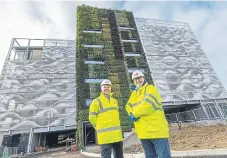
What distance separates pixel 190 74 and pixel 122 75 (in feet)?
33.6

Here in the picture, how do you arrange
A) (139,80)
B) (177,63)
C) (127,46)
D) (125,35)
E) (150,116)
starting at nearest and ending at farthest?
(150,116) < (139,80) < (127,46) < (125,35) < (177,63)

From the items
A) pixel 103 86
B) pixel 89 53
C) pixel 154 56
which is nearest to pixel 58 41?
pixel 89 53

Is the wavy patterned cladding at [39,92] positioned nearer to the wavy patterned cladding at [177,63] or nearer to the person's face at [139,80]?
the wavy patterned cladding at [177,63]

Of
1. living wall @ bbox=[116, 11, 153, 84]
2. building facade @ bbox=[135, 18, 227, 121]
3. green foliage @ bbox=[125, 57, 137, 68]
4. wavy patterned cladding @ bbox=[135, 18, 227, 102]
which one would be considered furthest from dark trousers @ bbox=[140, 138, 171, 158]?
green foliage @ bbox=[125, 57, 137, 68]

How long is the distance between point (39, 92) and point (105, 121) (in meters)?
19.8

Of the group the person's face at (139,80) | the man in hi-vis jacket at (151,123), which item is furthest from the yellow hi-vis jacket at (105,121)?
the person's face at (139,80)

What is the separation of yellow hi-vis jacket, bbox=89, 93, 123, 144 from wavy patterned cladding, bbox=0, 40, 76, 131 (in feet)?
55.8

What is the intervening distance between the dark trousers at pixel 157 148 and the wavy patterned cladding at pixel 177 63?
61.6 feet

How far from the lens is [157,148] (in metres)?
2.63

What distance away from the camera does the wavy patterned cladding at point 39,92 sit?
18.8 metres

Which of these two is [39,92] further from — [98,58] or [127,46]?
[127,46]

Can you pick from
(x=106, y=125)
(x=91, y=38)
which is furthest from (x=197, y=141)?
(x=91, y=38)

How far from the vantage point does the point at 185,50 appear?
26.9m

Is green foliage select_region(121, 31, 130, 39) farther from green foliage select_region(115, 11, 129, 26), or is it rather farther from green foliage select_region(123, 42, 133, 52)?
green foliage select_region(115, 11, 129, 26)
